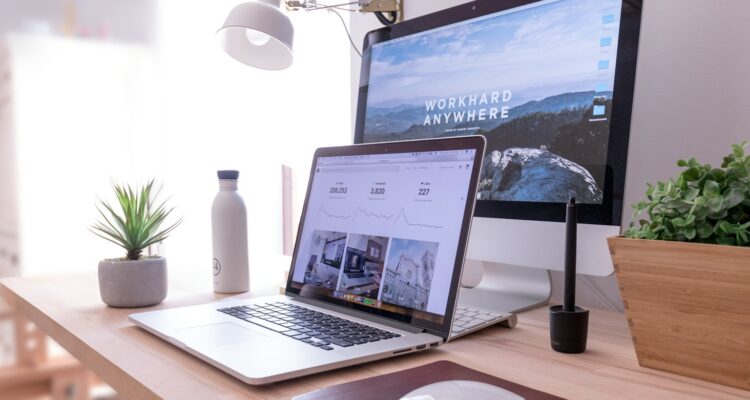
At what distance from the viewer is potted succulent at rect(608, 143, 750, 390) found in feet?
1.64

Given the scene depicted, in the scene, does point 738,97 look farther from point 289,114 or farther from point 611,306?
point 289,114

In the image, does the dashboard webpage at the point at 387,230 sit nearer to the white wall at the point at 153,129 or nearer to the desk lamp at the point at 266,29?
the desk lamp at the point at 266,29

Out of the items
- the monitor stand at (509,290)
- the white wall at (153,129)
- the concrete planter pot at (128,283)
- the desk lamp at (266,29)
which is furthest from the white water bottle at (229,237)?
the white wall at (153,129)

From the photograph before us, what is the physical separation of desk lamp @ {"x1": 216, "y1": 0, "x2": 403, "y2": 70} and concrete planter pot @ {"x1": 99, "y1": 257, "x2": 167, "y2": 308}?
46 cm

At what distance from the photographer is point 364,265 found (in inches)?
30.4

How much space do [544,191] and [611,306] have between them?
25cm

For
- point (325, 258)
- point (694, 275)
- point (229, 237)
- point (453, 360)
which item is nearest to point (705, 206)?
point (694, 275)

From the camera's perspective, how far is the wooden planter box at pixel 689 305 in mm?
495

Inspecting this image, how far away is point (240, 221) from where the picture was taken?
1002 millimetres

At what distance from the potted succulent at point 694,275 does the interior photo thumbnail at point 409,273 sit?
21cm

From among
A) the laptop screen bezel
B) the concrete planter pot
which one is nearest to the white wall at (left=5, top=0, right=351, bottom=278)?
the concrete planter pot

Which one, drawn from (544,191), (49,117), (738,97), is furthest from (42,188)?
(738,97)

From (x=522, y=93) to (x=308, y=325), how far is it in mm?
451

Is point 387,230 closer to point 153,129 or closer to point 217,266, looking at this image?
point 217,266
